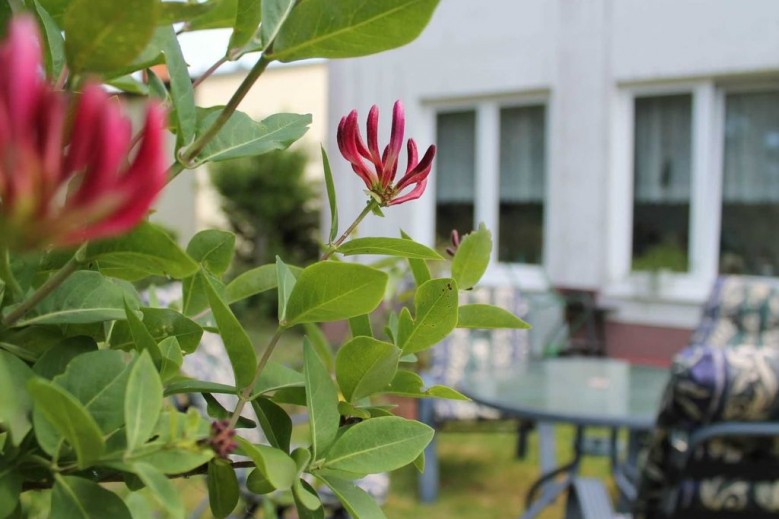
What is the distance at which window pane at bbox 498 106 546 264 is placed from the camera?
6.27m

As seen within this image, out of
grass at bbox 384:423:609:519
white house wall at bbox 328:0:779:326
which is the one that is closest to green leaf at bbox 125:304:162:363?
grass at bbox 384:423:609:519

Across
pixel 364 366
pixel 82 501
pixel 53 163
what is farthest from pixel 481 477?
pixel 53 163

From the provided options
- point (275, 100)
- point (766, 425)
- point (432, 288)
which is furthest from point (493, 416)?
point (275, 100)

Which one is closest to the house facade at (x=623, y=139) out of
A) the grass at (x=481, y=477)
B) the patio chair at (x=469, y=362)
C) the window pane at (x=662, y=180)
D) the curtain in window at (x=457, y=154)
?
the window pane at (x=662, y=180)

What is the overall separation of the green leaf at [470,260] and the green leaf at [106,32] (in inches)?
10.9

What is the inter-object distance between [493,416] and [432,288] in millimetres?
3888

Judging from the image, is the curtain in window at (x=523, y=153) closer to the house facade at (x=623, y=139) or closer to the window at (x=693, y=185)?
the house facade at (x=623, y=139)

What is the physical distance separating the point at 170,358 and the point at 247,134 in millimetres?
131

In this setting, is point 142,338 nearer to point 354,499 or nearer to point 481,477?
point 354,499

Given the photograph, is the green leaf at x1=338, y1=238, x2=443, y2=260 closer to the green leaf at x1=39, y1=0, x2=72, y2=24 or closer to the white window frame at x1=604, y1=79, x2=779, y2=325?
the green leaf at x1=39, y1=0, x2=72, y2=24

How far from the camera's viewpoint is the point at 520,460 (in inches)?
181

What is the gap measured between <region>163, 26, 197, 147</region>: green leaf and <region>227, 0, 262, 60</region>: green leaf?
27 millimetres

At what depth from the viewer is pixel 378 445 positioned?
394 millimetres

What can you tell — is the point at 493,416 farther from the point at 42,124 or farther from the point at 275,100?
the point at 275,100
